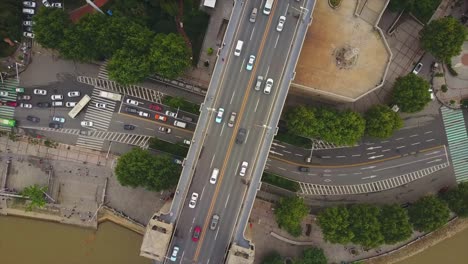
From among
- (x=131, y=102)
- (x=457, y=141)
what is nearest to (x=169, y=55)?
(x=131, y=102)

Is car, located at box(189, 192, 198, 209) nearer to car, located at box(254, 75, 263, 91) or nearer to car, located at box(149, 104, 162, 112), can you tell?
car, located at box(254, 75, 263, 91)

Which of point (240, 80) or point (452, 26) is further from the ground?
point (452, 26)

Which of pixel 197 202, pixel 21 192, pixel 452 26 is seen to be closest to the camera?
pixel 197 202

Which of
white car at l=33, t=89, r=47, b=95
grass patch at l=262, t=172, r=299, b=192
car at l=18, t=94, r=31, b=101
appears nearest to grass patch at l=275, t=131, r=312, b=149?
grass patch at l=262, t=172, r=299, b=192

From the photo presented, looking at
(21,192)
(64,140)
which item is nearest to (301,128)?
(64,140)

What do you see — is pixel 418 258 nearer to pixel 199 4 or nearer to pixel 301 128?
pixel 301 128

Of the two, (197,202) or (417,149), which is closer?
(197,202)

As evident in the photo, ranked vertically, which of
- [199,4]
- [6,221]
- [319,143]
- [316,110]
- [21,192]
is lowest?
[6,221]

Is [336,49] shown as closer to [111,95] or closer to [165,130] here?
[165,130]
